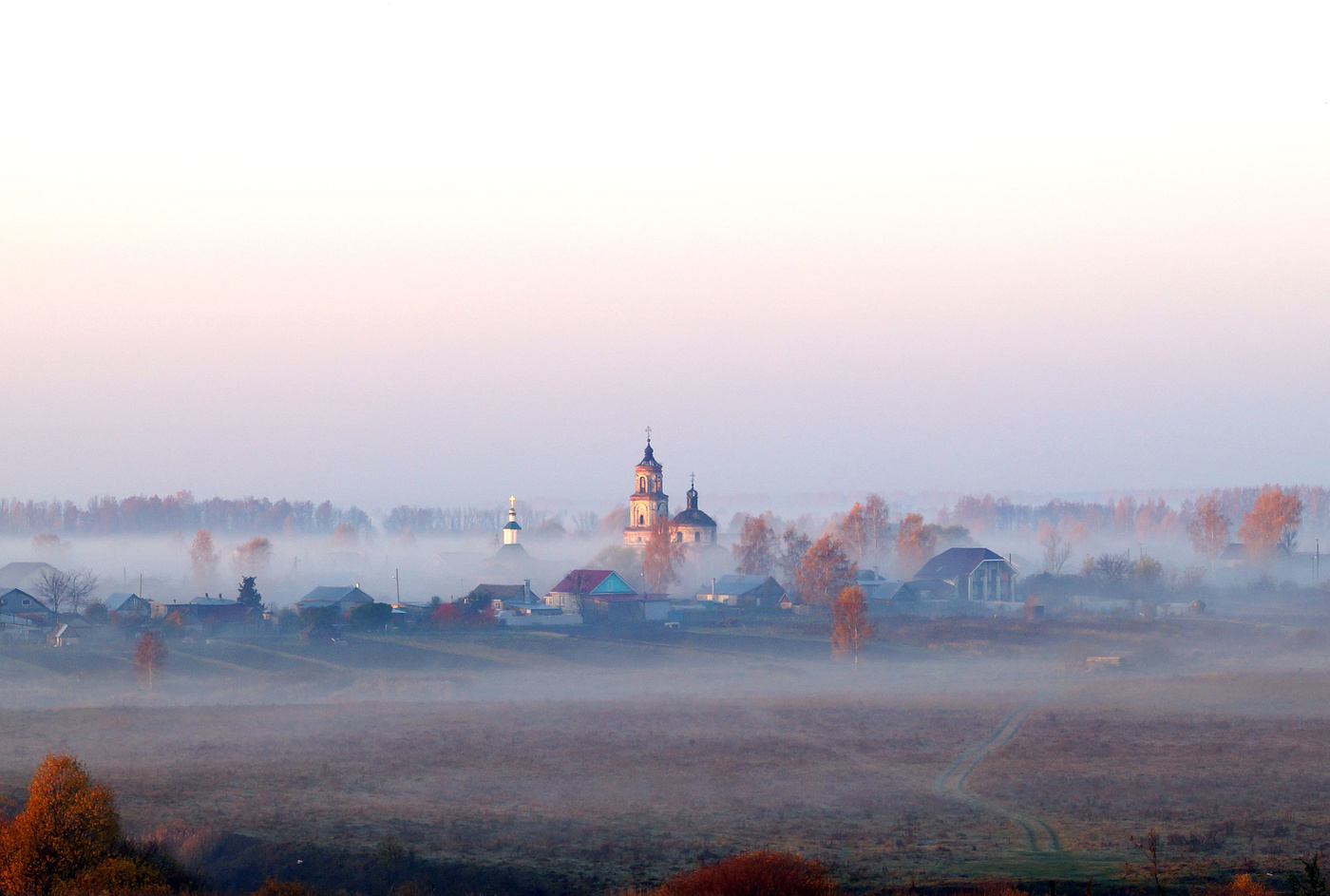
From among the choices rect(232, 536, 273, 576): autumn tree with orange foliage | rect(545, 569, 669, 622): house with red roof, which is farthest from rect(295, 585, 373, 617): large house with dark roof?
rect(232, 536, 273, 576): autumn tree with orange foliage

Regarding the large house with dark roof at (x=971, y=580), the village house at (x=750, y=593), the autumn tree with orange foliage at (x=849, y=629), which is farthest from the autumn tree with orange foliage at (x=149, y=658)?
the large house with dark roof at (x=971, y=580)

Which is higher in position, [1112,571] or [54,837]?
[1112,571]

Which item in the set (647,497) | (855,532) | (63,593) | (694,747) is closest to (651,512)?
(647,497)

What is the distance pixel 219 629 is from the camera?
73.3 m

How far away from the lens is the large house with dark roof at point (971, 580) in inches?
3794

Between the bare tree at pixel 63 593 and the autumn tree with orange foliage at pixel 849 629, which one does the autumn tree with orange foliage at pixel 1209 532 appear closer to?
the autumn tree with orange foliage at pixel 849 629

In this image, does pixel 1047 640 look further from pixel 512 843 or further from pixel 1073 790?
pixel 512 843

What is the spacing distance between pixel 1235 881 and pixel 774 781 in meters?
14.4

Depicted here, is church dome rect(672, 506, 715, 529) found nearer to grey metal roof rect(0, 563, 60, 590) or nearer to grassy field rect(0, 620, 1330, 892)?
grassy field rect(0, 620, 1330, 892)

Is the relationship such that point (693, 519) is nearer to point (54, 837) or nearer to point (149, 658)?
point (149, 658)

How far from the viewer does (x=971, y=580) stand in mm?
96750

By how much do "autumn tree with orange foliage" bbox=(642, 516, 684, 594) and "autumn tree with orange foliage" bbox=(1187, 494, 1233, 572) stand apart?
181 ft

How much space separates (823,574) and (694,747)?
50023 millimetres

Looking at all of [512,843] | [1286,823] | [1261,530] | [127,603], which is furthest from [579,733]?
[1261,530]
